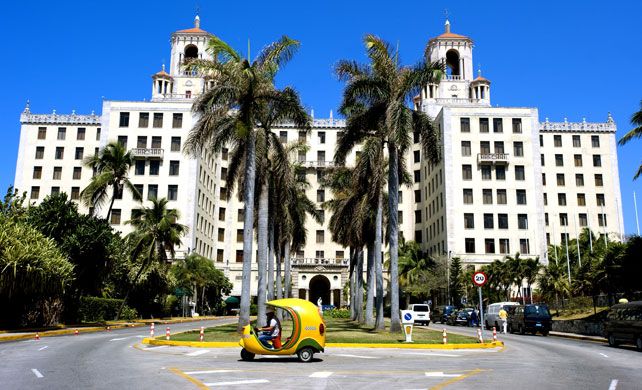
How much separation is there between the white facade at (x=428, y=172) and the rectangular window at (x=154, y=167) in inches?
7.3

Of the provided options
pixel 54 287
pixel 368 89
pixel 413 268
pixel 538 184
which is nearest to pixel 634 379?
pixel 368 89

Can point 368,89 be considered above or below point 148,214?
above

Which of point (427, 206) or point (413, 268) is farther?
point (427, 206)

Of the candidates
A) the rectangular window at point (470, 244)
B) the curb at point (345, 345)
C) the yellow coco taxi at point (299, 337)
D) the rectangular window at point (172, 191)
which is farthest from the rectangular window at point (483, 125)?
the yellow coco taxi at point (299, 337)

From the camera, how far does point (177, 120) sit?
7675cm

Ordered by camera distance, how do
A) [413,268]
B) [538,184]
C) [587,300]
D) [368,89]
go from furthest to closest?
[538,184] → [413,268] → [587,300] → [368,89]

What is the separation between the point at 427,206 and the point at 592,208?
24.3m

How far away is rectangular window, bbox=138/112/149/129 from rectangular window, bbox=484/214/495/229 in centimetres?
4622

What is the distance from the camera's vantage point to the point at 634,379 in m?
13.2

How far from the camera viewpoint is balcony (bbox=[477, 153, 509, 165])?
73.6 m

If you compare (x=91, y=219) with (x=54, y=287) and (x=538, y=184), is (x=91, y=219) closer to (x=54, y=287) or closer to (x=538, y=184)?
(x=54, y=287)

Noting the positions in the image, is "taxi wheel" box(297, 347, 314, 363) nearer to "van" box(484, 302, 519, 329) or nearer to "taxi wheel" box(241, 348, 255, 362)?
"taxi wheel" box(241, 348, 255, 362)

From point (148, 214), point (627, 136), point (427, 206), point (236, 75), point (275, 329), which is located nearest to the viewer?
point (275, 329)

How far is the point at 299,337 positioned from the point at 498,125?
65.9 metres
